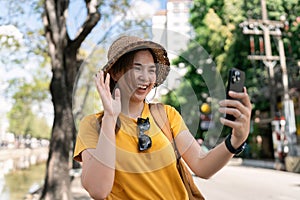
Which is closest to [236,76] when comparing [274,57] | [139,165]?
[139,165]

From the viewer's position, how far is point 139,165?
4.03 ft

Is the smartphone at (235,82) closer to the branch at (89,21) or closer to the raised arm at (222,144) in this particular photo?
the raised arm at (222,144)

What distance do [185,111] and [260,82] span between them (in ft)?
60.9

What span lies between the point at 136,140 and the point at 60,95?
264 inches

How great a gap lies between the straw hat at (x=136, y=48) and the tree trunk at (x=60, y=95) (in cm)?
617

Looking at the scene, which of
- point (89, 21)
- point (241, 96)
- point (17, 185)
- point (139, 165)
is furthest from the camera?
point (17, 185)

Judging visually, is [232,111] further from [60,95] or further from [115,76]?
Answer: [60,95]

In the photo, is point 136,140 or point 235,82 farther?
point 136,140

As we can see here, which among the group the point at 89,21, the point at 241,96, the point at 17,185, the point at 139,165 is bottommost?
the point at 17,185

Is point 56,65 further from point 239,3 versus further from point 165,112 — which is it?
point 239,3

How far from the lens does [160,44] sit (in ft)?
4.57

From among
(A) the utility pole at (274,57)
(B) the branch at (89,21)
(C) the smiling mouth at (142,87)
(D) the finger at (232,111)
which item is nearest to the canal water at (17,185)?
(B) the branch at (89,21)

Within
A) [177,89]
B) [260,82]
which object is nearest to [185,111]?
[177,89]

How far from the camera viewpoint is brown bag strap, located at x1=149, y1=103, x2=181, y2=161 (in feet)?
4.43
